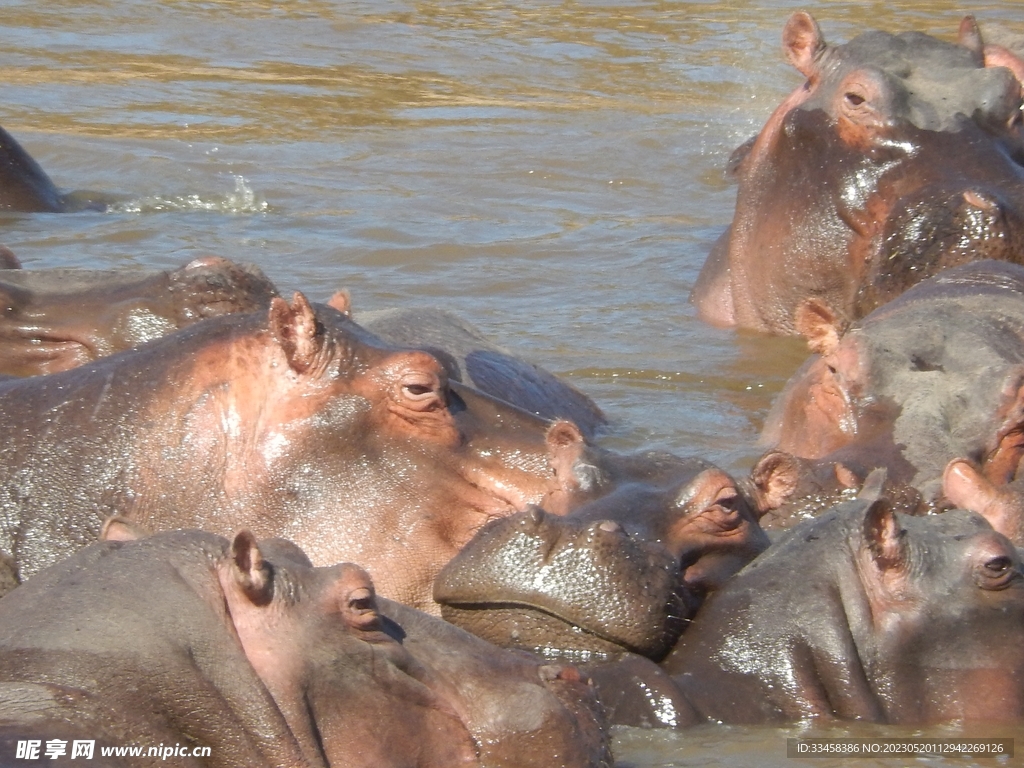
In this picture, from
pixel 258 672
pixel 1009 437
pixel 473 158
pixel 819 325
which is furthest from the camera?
pixel 473 158

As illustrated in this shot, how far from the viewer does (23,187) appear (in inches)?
393

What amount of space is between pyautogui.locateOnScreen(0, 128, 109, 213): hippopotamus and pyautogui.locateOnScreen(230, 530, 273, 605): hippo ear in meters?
7.31

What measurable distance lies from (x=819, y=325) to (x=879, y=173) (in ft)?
5.28

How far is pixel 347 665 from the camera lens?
2996 mm

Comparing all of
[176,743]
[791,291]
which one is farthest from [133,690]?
[791,291]

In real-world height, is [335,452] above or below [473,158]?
above

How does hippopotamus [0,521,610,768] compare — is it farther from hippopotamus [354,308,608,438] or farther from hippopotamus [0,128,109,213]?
hippopotamus [0,128,109,213]

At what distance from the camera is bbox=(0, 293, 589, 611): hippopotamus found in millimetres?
4020

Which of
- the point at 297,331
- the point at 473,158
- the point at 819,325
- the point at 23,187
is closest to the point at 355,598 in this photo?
the point at 297,331

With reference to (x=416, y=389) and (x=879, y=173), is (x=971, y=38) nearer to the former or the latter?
(x=879, y=173)

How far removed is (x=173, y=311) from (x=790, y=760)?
2.47m

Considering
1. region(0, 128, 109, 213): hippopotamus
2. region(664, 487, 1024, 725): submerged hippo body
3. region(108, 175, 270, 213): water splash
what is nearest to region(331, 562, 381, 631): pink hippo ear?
region(664, 487, 1024, 725): submerged hippo body

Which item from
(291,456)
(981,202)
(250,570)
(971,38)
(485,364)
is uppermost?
(250,570)

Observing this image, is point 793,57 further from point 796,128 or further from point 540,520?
point 540,520
